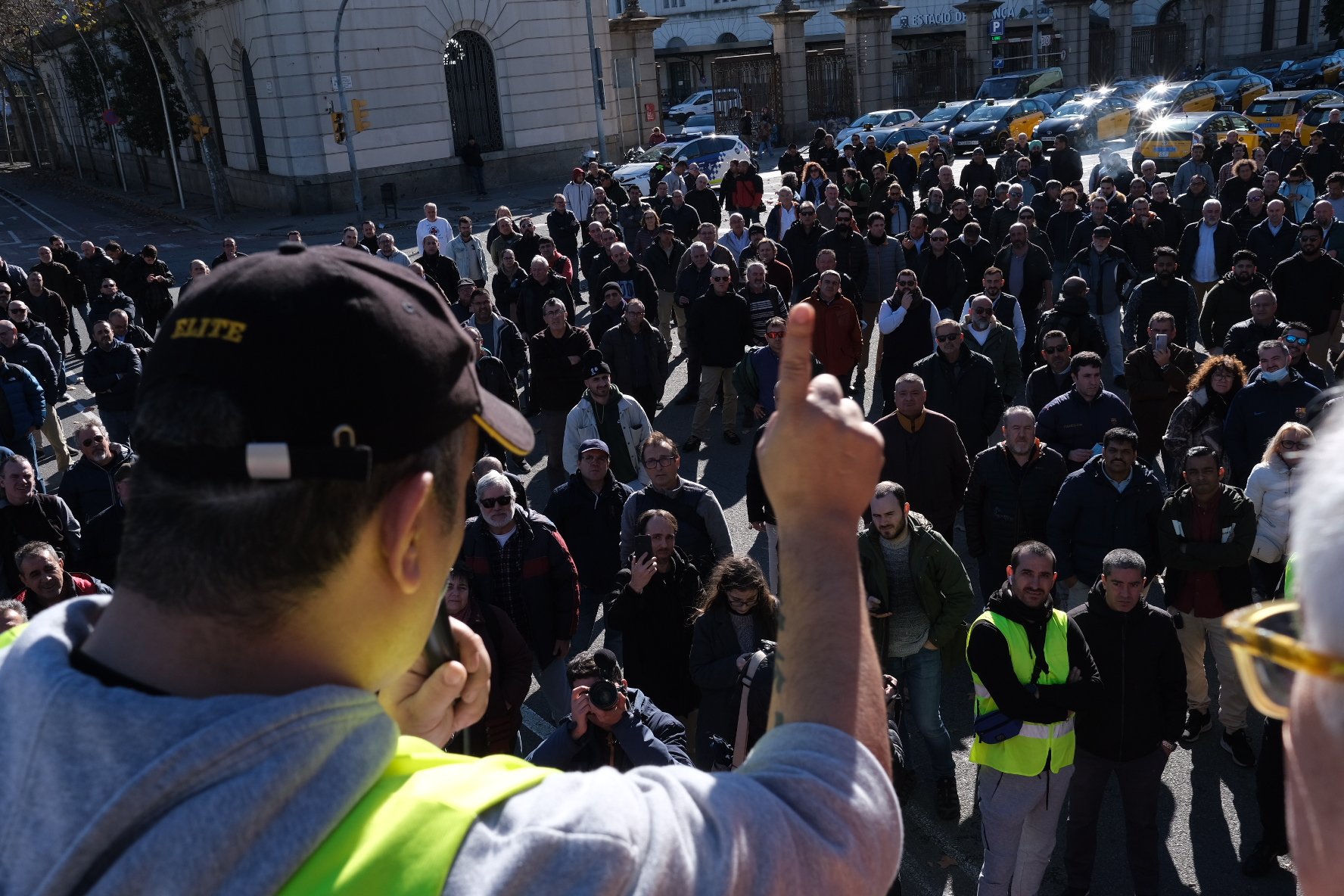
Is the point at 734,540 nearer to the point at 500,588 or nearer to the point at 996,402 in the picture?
the point at 996,402

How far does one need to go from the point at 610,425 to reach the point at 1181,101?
34.6 meters

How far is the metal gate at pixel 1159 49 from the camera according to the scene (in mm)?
58438

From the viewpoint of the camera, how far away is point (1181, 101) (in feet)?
125

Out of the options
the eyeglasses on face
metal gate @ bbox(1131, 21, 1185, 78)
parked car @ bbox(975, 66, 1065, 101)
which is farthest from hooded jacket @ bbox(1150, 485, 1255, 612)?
metal gate @ bbox(1131, 21, 1185, 78)

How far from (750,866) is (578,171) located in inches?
867

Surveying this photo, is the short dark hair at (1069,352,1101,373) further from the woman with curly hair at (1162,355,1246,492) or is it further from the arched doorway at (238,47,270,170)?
the arched doorway at (238,47,270,170)

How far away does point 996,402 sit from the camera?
10.0m

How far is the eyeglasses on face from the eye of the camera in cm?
113

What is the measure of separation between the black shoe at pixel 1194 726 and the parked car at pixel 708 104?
41.4 m

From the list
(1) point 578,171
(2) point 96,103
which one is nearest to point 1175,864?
(1) point 578,171

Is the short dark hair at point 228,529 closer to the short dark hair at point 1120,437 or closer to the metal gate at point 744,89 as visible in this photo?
the short dark hair at point 1120,437

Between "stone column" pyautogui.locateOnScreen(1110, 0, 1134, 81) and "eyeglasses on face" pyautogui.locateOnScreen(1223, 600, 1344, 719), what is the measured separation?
59.8 metres

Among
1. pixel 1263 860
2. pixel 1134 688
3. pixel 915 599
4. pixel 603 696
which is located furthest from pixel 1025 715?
pixel 603 696

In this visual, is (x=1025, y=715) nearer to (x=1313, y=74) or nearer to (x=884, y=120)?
(x=884, y=120)
